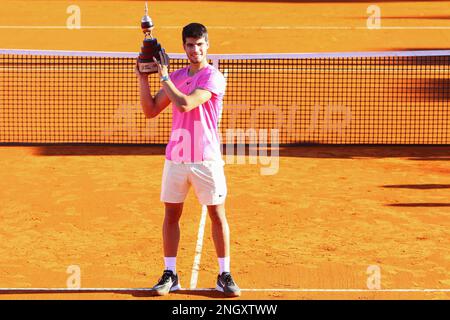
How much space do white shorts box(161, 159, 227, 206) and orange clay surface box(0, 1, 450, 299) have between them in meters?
0.94

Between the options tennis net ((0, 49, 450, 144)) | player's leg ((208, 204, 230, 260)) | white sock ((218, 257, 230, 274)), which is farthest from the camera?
tennis net ((0, 49, 450, 144))

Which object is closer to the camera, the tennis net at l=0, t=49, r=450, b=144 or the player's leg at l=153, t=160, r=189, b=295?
the player's leg at l=153, t=160, r=189, b=295

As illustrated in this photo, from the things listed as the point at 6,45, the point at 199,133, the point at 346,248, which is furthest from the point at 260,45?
the point at 199,133

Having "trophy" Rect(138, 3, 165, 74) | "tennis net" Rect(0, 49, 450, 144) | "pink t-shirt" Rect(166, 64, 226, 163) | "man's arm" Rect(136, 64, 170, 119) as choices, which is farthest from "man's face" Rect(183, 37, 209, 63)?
"tennis net" Rect(0, 49, 450, 144)

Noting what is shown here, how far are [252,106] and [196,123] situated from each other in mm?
11104

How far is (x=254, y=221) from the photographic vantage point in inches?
425

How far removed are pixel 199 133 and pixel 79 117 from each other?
1046 cm

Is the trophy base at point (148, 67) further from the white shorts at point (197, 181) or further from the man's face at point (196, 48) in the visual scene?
the white shorts at point (197, 181)

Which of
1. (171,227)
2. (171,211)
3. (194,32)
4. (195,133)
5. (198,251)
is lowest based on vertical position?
(198,251)

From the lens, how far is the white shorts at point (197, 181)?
25.3ft

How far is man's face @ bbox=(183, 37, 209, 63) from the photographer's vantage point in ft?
24.4

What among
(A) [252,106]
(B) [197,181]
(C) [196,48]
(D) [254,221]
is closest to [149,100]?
(C) [196,48]

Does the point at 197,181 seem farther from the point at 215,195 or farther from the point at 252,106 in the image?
the point at 252,106

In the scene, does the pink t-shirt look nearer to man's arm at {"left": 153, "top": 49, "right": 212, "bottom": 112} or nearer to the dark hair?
man's arm at {"left": 153, "top": 49, "right": 212, "bottom": 112}
